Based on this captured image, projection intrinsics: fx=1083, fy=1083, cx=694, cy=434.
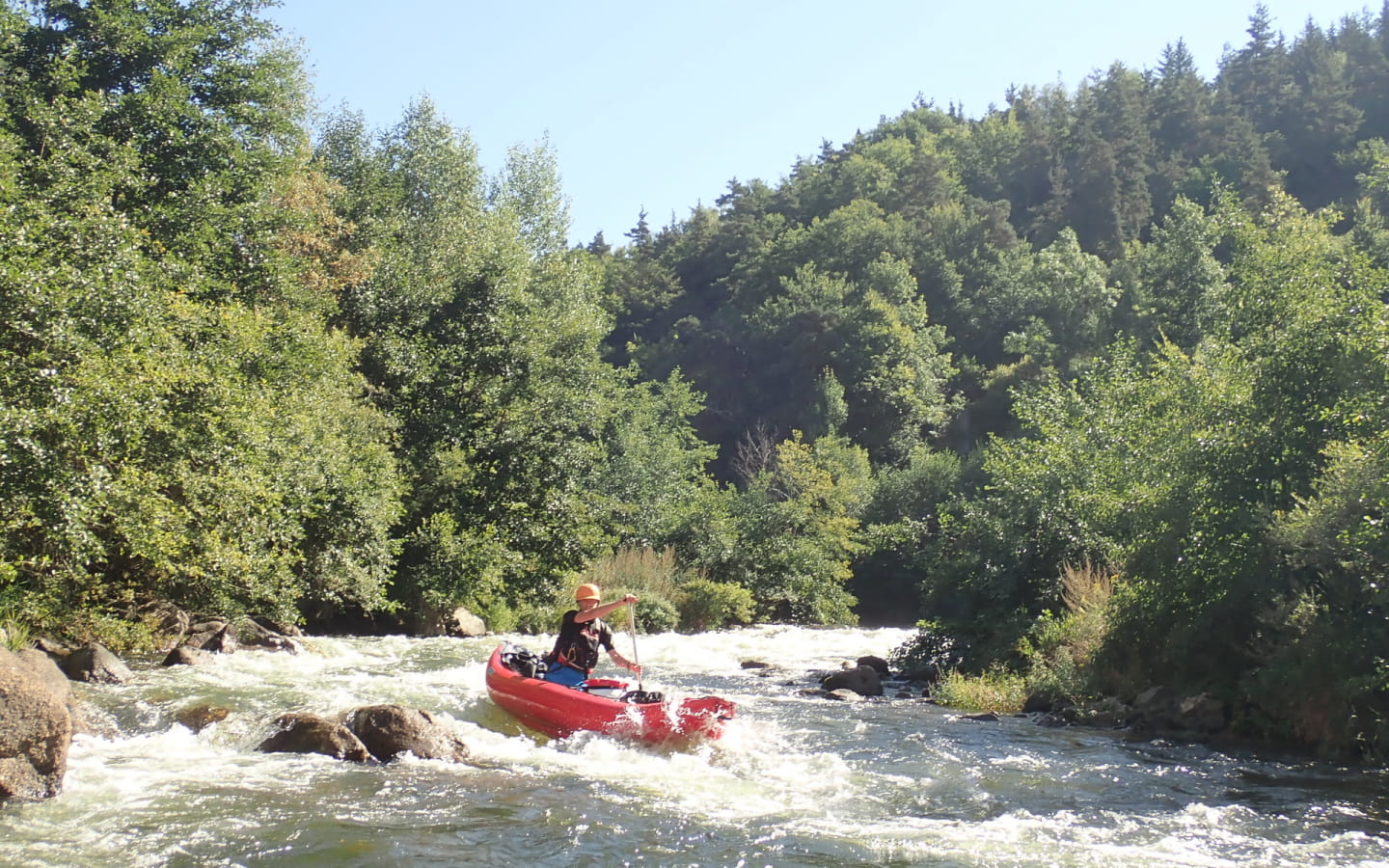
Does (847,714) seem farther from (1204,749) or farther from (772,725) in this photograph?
(1204,749)

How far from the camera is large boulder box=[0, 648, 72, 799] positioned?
7.11 meters

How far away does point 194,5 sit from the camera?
76.9ft

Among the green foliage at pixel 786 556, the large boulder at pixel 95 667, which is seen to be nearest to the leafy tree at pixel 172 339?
the large boulder at pixel 95 667

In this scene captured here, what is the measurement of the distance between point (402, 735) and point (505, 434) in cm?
1440

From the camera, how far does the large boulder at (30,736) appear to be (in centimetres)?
711

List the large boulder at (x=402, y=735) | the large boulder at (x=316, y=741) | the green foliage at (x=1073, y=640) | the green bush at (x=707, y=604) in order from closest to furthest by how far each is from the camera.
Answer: the large boulder at (x=316, y=741) < the large boulder at (x=402, y=735) < the green foliage at (x=1073, y=640) < the green bush at (x=707, y=604)

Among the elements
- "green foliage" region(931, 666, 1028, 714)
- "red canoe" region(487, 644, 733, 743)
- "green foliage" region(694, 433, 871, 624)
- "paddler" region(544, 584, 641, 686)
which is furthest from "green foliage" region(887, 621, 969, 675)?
"green foliage" region(694, 433, 871, 624)

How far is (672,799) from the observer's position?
26.9 ft

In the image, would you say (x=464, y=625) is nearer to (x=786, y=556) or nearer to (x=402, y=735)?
(x=786, y=556)

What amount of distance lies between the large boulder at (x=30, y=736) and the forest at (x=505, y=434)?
460cm

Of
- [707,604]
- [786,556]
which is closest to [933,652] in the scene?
[707,604]

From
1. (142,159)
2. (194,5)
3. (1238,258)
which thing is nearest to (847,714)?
(1238,258)

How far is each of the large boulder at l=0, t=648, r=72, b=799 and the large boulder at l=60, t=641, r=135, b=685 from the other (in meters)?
4.73

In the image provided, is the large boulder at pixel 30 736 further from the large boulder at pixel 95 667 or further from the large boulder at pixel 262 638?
the large boulder at pixel 262 638
